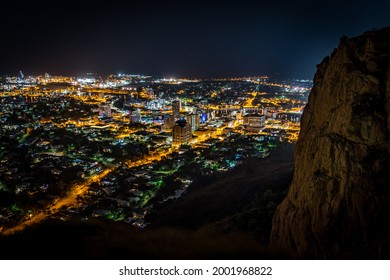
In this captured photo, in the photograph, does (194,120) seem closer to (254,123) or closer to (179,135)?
(254,123)

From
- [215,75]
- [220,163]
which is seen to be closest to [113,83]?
[215,75]

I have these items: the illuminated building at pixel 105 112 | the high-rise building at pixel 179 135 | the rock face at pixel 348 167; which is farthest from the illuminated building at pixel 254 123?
the rock face at pixel 348 167

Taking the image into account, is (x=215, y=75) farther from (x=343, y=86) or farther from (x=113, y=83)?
(x=343, y=86)

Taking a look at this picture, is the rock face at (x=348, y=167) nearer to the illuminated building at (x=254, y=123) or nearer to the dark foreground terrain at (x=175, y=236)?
the dark foreground terrain at (x=175, y=236)

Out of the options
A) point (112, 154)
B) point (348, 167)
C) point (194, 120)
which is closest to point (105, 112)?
point (194, 120)

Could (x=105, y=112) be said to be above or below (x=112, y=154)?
above

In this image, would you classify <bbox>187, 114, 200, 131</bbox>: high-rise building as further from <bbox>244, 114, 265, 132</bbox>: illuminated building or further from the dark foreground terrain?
the dark foreground terrain
